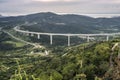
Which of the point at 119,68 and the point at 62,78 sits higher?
the point at 119,68

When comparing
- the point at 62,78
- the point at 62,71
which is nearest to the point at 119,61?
the point at 62,78

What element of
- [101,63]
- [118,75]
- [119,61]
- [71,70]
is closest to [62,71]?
[71,70]

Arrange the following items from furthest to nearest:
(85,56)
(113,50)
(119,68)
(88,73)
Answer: (85,56) → (113,50) → (88,73) → (119,68)

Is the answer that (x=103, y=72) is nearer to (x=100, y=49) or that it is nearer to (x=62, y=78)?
(x=62, y=78)

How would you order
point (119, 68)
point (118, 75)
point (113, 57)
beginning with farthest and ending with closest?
point (113, 57)
point (119, 68)
point (118, 75)

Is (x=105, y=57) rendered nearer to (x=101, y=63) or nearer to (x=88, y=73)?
(x=101, y=63)

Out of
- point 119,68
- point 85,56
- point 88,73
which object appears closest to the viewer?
point 119,68

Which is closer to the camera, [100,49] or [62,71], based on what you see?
[62,71]

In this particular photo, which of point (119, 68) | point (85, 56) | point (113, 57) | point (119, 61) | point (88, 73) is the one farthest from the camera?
point (85, 56)

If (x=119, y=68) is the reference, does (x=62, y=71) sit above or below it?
below
